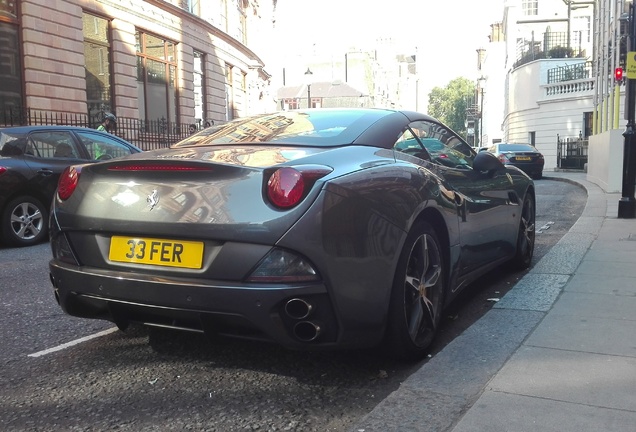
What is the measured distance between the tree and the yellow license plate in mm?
118285

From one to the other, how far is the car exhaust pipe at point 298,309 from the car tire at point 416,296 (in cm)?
58

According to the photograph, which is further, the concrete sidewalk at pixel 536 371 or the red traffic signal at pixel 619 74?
the red traffic signal at pixel 619 74

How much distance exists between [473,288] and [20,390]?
350 centimetres

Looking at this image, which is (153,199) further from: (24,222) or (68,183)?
(24,222)

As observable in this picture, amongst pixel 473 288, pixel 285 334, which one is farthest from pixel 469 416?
pixel 473 288

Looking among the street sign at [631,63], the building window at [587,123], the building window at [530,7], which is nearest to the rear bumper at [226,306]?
the street sign at [631,63]

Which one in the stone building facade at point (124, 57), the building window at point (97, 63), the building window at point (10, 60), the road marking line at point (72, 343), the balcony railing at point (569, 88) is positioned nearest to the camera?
the road marking line at point (72, 343)

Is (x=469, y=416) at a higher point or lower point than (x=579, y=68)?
lower

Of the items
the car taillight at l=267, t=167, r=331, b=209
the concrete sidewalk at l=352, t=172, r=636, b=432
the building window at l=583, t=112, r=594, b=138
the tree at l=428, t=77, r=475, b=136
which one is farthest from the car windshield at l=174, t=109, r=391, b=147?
the tree at l=428, t=77, r=475, b=136

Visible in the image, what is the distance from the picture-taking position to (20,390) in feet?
9.87

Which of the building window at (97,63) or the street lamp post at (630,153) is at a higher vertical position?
the building window at (97,63)

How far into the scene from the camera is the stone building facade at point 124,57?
1798 cm

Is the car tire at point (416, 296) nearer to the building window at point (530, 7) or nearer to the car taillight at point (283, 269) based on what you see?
the car taillight at point (283, 269)

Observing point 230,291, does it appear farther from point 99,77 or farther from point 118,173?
point 99,77
